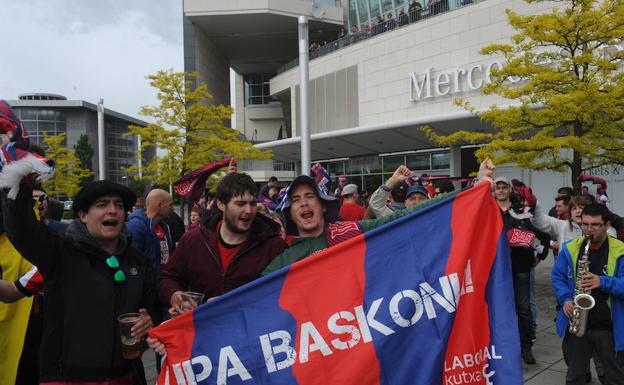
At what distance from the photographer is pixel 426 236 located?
3039 mm

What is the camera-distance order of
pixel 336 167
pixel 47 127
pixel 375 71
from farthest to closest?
1. pixel 47 127
2. pixel 336 167
3. pixel 375 71

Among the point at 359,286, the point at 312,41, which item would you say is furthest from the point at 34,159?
the point at 312,41

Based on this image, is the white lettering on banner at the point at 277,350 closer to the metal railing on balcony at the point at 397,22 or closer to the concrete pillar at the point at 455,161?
the metal railing on balcony at the point at 397,22

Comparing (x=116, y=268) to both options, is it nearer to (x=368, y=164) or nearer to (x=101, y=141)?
(x=101, y=141)

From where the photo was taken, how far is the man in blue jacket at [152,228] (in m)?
5.04

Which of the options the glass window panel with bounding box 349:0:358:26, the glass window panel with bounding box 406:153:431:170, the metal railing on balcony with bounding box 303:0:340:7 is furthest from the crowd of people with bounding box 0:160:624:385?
the metal railing on balcony with bounding box 303:0:340:7

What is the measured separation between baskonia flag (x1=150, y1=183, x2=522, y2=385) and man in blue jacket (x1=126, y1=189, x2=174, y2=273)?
7.27ft

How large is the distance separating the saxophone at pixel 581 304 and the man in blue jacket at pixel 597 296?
0.06m

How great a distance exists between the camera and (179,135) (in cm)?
2067

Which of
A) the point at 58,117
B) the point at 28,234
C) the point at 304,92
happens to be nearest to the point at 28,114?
the point at 58,117

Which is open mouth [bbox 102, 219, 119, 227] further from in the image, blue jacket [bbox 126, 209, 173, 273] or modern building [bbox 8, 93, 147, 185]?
modern building [bbox 8, 93, 147, 185]

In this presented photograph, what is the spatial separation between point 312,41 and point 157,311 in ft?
124

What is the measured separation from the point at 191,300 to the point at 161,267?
77 cm

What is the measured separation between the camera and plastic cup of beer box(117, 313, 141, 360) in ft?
8.56
